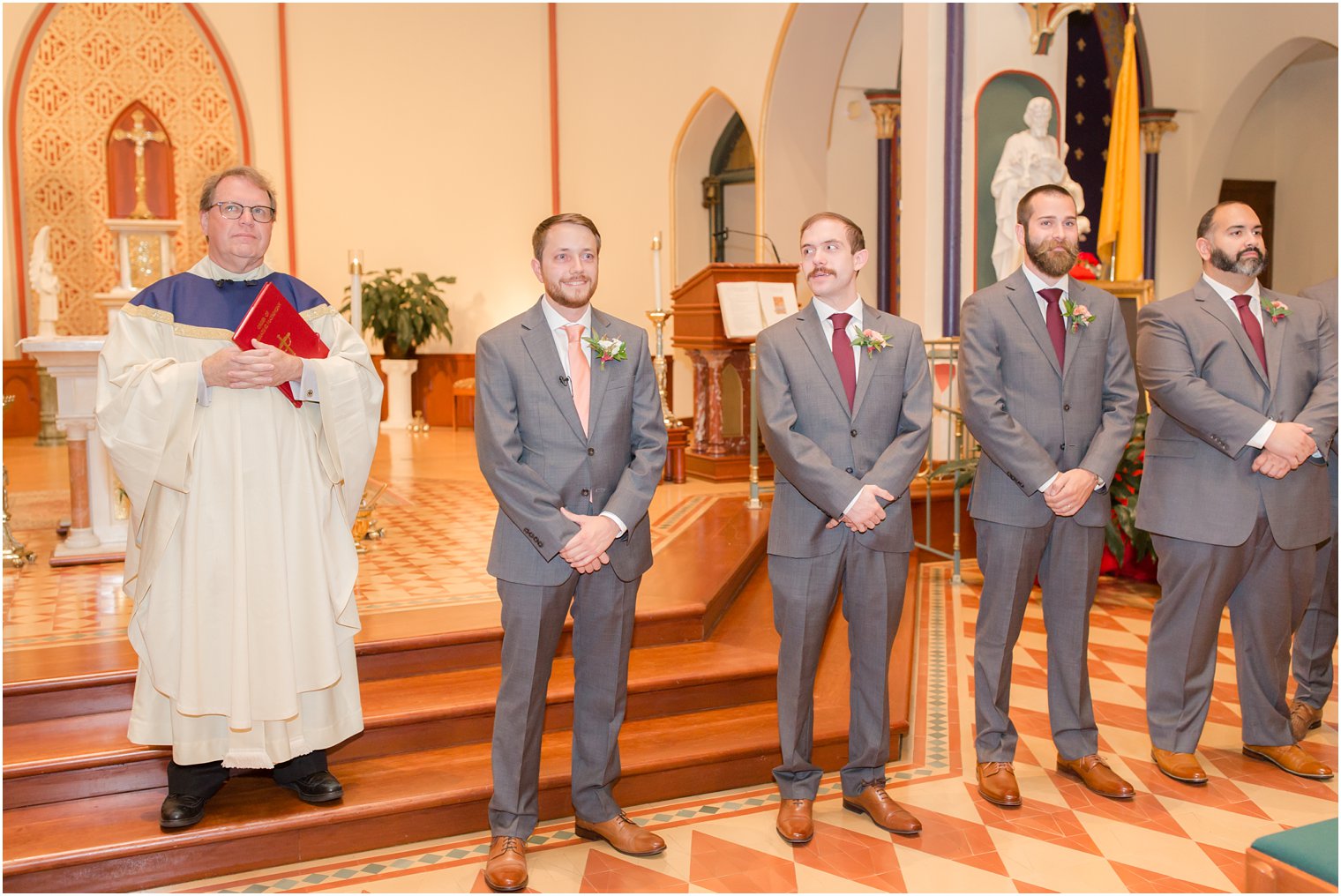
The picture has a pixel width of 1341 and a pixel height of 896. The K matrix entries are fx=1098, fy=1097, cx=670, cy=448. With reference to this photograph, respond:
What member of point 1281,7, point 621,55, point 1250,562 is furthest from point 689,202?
point 1250,562

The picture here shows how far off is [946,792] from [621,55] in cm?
1057

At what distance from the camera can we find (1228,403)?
3.55 meters

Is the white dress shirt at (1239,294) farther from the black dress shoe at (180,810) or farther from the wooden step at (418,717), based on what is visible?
the black dress shoe at (180,810)

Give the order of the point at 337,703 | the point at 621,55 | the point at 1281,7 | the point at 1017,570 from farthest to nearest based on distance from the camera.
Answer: the point at 621,55, the point at 1281,7, the point at 1017,570, the point at 337,703

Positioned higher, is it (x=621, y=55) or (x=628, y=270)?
(x=621, y=55)

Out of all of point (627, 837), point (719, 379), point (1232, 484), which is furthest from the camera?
point (719, 379)

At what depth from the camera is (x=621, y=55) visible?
41.0 ft

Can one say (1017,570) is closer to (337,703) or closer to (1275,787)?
(1275,787)

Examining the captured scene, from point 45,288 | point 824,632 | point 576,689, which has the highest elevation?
point 45,288

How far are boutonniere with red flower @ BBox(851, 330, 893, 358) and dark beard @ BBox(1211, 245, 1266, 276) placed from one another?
1.28 m

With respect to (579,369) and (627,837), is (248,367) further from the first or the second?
(627,837)

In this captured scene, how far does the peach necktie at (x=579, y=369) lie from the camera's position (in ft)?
10.2

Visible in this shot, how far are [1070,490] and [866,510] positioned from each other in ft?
2.43

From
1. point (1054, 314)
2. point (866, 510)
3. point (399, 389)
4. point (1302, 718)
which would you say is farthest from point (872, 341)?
point (399, 389)
